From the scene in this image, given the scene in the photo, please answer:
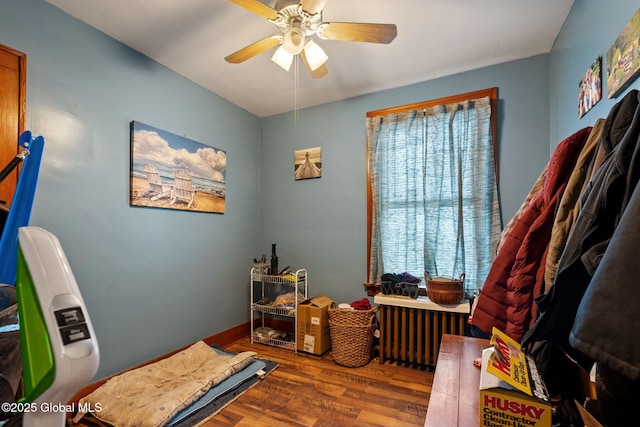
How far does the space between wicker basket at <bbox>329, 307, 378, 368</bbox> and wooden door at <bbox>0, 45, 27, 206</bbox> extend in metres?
2.34

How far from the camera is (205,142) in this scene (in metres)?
2.85

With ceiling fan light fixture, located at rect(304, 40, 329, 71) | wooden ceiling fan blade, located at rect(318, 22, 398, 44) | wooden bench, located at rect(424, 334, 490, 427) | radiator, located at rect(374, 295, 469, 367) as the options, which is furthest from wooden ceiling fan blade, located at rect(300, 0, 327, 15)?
radiator, located at rect(374, 295, 469, 367)

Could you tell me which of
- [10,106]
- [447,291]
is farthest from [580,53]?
[10,106]

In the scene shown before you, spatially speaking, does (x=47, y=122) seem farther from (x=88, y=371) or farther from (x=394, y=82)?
(x=394, y=82)

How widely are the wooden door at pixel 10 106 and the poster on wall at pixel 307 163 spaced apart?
2.17 metres

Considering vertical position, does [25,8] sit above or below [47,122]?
above

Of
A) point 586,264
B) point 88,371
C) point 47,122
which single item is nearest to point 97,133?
point 47,122

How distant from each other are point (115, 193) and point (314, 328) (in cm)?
196

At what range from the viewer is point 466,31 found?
2.05m

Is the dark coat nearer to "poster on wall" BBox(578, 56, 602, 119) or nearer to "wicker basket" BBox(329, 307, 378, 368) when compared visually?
"poster on wall" BBox(578, 56, 602, 119)

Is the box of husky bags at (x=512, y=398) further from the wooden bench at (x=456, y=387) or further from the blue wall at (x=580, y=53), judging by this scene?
the blue wall at (x=580, y=53)

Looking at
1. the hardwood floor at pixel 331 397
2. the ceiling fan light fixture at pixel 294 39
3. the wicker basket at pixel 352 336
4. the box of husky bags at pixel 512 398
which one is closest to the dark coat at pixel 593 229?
the box of husky bags at pixel 512 398

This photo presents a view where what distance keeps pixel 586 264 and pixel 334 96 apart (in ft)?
9.03

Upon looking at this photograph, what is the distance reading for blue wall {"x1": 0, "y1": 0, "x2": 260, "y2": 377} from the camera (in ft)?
5.81
